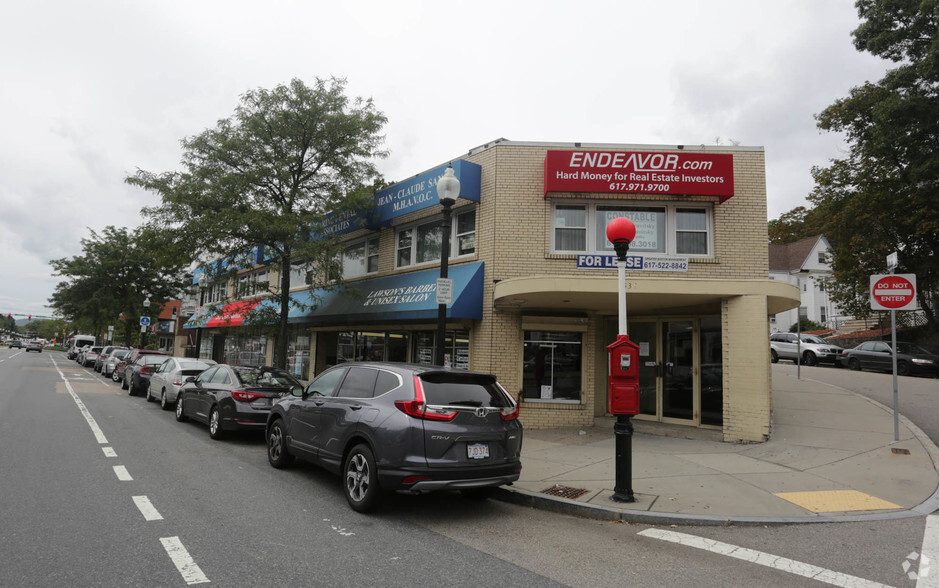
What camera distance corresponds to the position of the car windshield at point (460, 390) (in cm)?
582

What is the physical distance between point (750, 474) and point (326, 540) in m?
5.88

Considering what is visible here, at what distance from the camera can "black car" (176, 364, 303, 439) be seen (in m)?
9.66

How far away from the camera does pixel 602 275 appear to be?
11.5 metres

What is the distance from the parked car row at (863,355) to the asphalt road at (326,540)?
51.3ft

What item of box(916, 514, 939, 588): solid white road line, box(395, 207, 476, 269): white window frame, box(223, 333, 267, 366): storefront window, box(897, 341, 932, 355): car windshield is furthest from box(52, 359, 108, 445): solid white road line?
box(897, 341, 932, 355): car windshield

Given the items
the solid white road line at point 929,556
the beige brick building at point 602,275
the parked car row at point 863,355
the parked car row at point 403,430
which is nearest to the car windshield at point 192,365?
the beige brick building at point 602,275

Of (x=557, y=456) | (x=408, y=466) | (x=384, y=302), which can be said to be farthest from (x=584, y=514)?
(x=384, y=302)

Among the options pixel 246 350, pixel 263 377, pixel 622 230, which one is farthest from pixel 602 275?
pixel 246 350

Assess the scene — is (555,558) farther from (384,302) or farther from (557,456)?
(384,302)

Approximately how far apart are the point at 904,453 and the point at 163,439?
12.3 meters

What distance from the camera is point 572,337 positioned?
39.6 feet

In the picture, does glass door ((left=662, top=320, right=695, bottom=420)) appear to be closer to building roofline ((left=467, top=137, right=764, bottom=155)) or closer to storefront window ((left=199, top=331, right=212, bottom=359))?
building roofline ((left=467, top=137, right=764, bottom=155))

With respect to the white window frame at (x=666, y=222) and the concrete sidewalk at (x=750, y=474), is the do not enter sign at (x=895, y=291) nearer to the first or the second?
the concrete sidewalk at (x=750, y=474)

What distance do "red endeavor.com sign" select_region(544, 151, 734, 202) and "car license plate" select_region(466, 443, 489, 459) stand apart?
23.1ft
